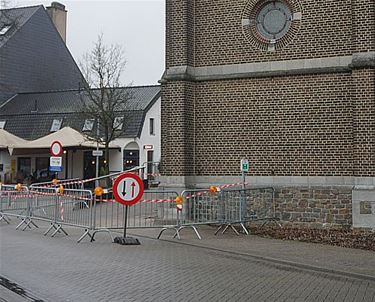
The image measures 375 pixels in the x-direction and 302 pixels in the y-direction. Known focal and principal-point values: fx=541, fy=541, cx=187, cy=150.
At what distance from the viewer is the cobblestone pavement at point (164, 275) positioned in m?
7.65

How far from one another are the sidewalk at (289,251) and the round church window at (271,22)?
19.5ft

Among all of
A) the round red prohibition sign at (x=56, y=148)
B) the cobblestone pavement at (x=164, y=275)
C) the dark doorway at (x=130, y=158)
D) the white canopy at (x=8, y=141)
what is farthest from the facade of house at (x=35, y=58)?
the cobblestone pavement at (x=164, y=275)

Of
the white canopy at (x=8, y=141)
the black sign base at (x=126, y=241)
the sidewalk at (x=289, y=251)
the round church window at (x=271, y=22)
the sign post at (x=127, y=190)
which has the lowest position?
the sidewalk at (x=289, y=251)

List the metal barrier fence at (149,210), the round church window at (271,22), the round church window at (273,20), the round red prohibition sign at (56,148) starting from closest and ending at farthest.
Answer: the metal barrier fence at (149,210)
the round church window at (271,22)
the round church window at (273,20)
the round red prohibition sign at (56,148)

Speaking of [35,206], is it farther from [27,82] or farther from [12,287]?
[27,82]

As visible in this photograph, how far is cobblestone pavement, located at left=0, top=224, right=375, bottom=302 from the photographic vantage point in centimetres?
765

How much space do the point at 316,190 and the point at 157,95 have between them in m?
27.9

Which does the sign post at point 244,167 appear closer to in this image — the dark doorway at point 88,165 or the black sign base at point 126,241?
the black sign base at point 126,241

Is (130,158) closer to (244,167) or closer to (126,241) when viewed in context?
(244,167)

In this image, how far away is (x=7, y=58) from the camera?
45.8 metres

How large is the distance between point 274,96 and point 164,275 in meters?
8.73

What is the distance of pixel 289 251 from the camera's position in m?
11.8

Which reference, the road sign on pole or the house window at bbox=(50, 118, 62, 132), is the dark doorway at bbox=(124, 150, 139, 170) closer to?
the house window at bbox=(50, 118, 62, 132)

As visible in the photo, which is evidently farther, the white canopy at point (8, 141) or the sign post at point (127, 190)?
the white canopy at point (8, 141)
